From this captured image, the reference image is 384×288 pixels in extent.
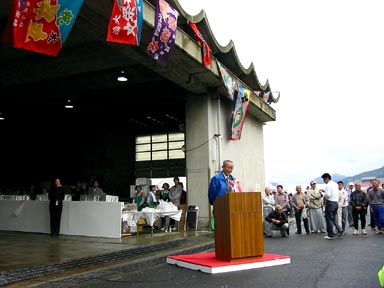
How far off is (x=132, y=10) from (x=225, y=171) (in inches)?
149

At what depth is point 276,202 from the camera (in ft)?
47.8

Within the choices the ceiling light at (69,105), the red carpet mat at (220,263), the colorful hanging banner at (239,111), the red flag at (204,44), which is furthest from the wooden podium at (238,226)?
the ceiling light at (69,105)

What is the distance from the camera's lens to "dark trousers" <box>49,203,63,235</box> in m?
12.6

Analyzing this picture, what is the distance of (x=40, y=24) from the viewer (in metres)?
7.03

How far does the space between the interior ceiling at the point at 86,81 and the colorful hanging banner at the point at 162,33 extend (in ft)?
0.97

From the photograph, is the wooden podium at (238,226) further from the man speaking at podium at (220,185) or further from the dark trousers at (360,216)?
the dark trousers at (360,216)

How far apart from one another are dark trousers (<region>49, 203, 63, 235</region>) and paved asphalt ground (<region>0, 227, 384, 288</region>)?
4.01 meters

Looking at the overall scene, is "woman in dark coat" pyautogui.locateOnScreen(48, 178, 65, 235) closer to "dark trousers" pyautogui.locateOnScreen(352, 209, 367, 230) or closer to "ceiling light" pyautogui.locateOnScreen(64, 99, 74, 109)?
"dark trousers" pyautogui.locateOnScreen(352, 209, 367, 230)

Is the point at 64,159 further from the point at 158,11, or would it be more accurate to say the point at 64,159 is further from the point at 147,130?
the point at 158,11

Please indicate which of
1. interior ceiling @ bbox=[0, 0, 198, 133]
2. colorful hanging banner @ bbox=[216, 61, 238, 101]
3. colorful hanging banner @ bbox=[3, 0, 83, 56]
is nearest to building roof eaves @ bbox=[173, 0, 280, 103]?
colorful hanging banner @ bbox=[216, 61, 238, 101]

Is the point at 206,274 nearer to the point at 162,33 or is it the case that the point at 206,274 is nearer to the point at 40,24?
the point at 40,24

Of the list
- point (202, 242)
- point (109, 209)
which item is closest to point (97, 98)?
point (109, 209)

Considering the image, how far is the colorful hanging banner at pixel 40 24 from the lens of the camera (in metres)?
6.76

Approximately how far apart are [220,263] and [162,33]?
18.8 ft
